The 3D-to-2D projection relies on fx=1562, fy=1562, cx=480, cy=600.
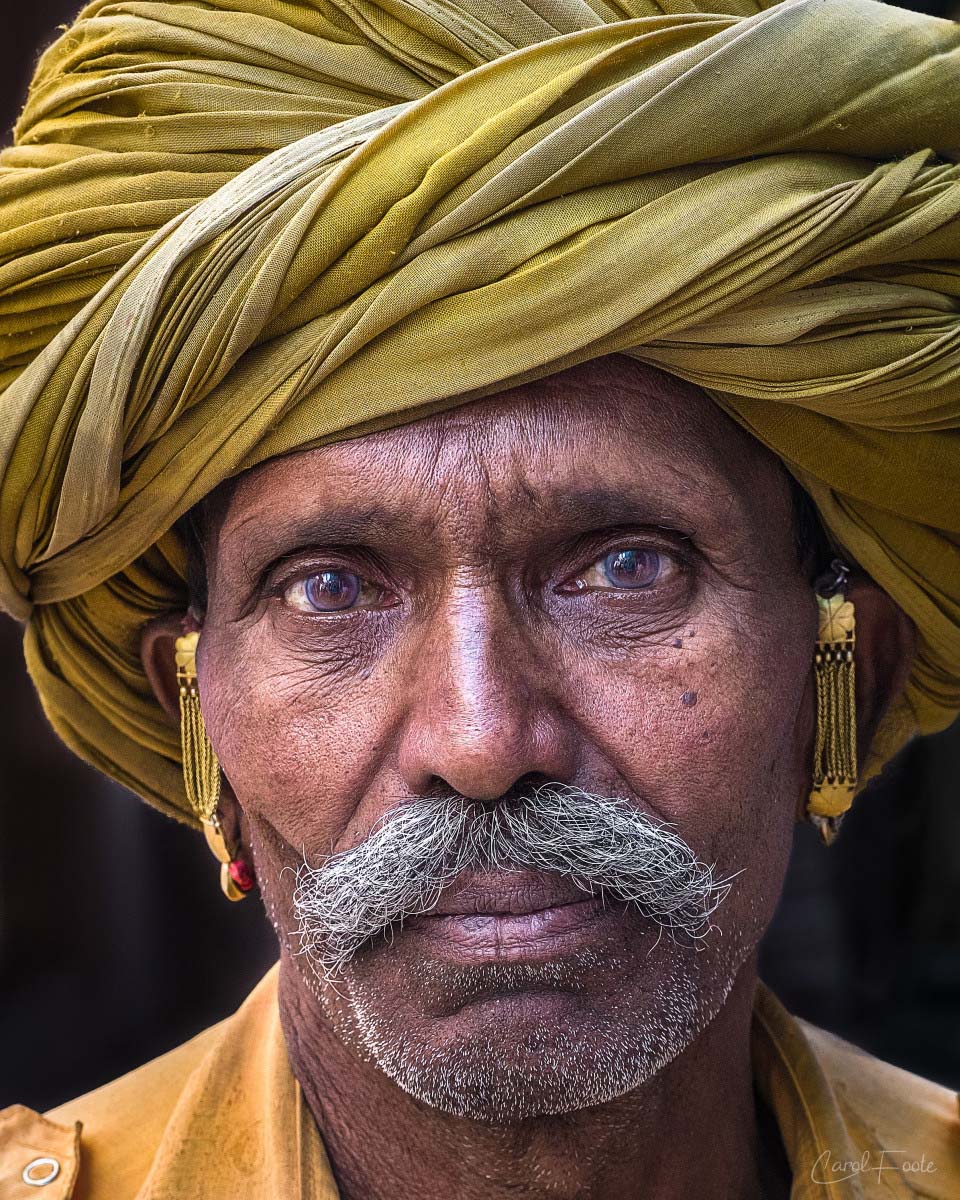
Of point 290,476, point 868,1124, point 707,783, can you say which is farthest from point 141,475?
point 868,1124

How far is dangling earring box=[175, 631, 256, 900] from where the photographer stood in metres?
2.65

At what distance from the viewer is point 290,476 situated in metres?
2.33

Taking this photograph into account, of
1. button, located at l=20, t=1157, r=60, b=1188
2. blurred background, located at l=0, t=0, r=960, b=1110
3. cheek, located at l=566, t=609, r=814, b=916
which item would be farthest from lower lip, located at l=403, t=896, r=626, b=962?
blurred background, located at l=0, t=0, r=960, b=1110

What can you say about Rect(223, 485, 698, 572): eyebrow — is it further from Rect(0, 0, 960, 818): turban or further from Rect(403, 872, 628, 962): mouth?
Rect(403, 872, 628, 962): mouth

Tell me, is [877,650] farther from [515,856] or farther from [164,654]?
[164,654]

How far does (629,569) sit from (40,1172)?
54.5 inches

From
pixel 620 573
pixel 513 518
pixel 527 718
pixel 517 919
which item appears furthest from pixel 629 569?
pixel 517 919

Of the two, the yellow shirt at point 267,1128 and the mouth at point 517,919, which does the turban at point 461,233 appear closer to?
the mouth at point 517,919

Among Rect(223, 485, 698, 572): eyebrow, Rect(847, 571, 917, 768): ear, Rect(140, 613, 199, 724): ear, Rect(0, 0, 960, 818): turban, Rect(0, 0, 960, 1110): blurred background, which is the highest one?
Rect(0, 0, 960, 818): turban

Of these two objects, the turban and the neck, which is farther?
the neck

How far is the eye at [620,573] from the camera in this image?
2369 mm

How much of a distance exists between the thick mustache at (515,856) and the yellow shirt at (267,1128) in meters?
0.47

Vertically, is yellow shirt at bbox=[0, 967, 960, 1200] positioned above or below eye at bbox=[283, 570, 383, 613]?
below

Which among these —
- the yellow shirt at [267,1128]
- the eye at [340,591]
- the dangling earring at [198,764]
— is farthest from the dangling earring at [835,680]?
the dangling earring at [198,764]
